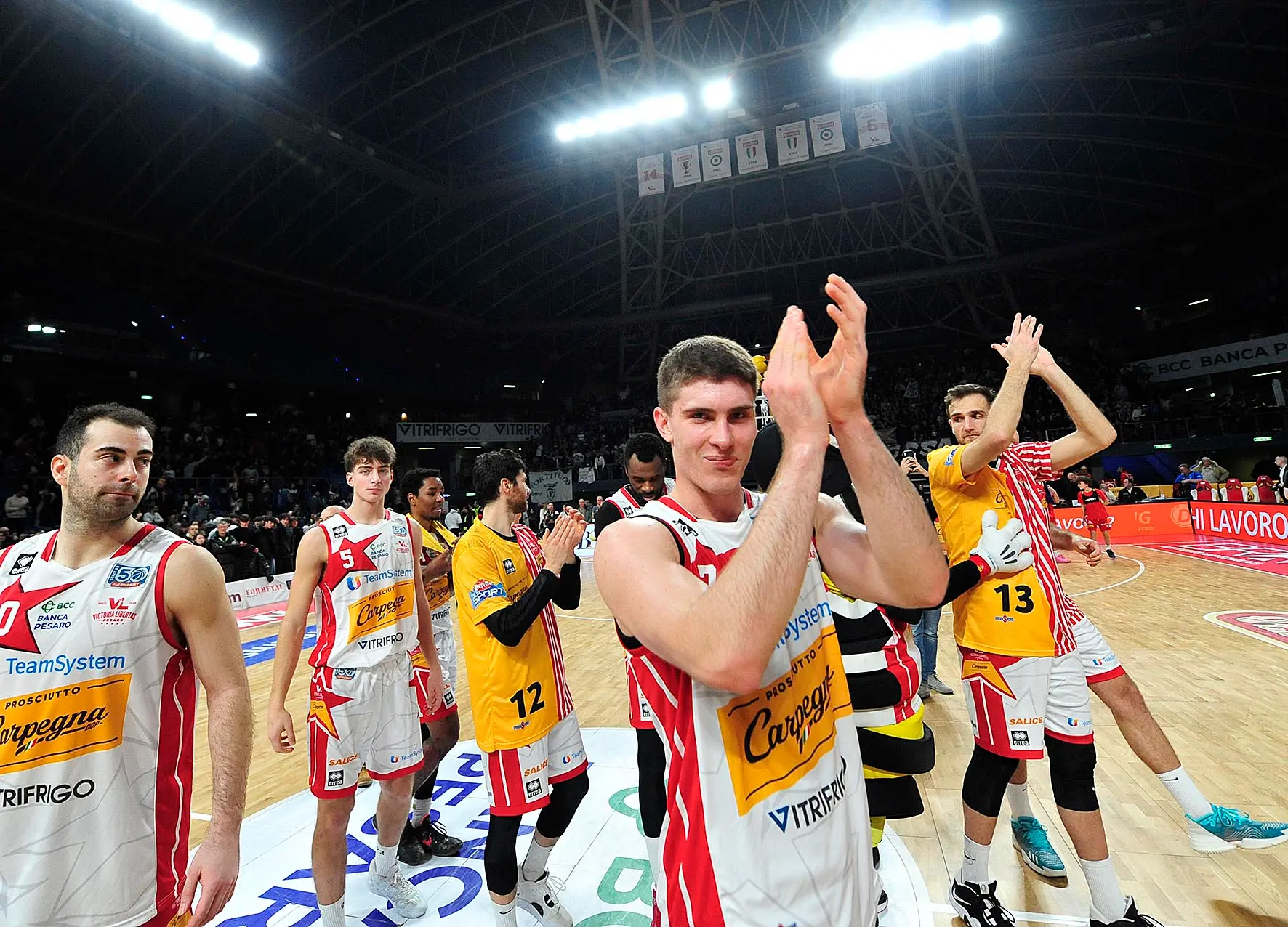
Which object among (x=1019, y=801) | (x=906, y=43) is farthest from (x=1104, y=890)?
(x=906, y=43)

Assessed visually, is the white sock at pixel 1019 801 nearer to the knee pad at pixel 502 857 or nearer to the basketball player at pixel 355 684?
the knee pad at pixel 502 857

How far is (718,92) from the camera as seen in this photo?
16.7m

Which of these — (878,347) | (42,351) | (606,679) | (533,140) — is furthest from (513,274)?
(606,679)

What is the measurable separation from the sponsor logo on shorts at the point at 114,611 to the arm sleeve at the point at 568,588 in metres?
1.63

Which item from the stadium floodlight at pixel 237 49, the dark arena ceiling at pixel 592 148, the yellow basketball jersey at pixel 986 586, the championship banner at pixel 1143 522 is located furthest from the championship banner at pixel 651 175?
the yellow basketball jersey at pixel 986 586

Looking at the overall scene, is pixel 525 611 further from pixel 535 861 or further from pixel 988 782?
pixel 988 782

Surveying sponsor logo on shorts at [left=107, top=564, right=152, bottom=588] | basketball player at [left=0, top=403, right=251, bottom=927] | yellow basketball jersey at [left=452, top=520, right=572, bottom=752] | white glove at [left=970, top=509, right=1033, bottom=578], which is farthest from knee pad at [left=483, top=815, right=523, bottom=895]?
white glove at [left=970, top=509, right=1033, bottom=578]

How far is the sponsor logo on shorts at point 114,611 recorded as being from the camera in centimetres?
199

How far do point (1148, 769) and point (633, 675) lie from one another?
4.00 metres

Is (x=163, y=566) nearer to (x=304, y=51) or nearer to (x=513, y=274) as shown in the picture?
(x=304, y=51)

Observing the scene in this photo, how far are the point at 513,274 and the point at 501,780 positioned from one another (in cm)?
2718

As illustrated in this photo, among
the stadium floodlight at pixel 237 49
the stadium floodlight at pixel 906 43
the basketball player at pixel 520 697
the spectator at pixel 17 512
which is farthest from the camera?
the stadium floodlight at pixel 906 43

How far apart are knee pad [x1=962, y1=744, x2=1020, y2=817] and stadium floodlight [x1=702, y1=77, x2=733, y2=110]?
17.8 metres

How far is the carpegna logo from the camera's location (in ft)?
4.53
